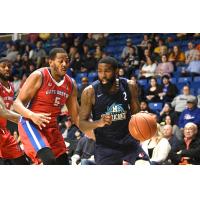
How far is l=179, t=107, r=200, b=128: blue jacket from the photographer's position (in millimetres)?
8289

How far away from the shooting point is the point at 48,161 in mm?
6746

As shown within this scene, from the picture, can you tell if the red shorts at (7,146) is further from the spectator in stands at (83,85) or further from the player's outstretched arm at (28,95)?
the spectator in stands at (83,85)

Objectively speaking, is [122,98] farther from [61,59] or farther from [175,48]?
[175,48]

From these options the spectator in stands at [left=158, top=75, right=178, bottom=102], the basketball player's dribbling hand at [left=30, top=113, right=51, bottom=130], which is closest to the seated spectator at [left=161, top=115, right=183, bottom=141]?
the spectator in stands at [left=158, top=75, right=178, bottom=102]

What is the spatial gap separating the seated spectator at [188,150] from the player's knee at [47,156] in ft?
6.04

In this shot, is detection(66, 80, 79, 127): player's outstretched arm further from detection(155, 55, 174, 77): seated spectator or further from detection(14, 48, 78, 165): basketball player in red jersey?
detection(155, 55, 174, 77): seated spectator

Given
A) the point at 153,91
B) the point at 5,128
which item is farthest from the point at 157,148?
the point at 5,128

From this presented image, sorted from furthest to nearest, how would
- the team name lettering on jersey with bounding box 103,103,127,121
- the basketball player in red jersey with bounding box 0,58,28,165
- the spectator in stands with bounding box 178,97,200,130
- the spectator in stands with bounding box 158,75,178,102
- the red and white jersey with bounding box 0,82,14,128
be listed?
the spectator in stands with bounding box 158,75,178,102
the spectator in stands with bounding box 178,97,200,130
the red and white jersey with bounding box 0,82,14,128
the basketball player in red jersey with bounding box 0,58,28,165
the team name lettering on jersey with bounding box 103,103,127,121

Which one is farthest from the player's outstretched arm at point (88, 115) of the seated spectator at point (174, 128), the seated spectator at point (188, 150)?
the seated spectator at point (174, 128)

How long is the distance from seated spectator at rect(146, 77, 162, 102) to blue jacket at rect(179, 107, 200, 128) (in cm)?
47
